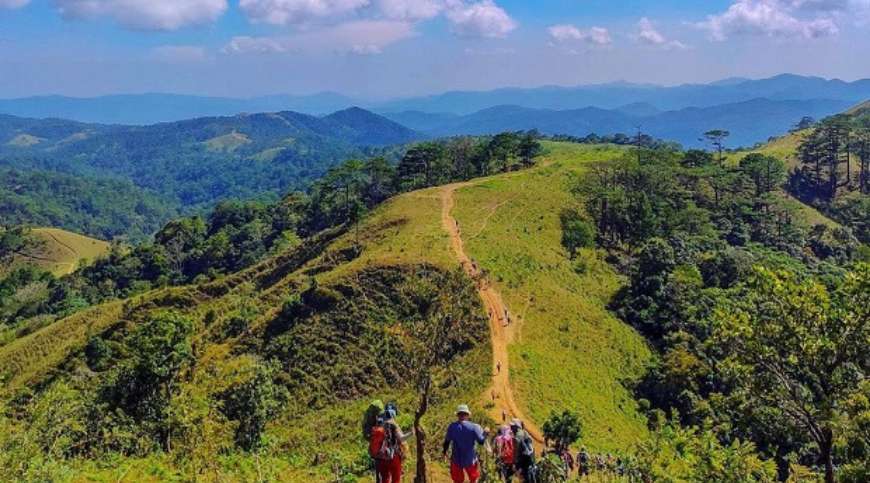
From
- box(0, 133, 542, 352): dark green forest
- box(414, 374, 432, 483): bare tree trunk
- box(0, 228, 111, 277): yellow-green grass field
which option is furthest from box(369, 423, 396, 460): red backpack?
box(0, 228, 111, 277): yellow-green grass field

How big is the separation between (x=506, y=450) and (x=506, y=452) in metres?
0.04

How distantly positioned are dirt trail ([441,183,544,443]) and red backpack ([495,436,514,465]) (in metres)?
11.0

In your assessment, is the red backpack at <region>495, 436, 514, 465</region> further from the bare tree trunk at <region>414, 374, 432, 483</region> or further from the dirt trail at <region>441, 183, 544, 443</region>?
the dirt trail at <region>441, 183, 544, 443</region>

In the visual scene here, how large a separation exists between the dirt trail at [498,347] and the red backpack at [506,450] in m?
11.0

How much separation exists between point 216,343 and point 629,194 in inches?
1944

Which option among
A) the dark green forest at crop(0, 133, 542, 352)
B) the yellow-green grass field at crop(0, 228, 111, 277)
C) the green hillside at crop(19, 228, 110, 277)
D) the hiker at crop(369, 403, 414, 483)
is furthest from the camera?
the green hillside at crop(19, 228, 110, 277)

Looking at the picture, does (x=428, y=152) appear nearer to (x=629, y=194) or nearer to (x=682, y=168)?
(x=629, y=194)

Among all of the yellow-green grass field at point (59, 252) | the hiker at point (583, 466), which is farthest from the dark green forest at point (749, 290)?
the yellow-green grass field at point (59, 252)

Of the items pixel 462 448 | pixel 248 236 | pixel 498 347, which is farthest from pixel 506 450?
pixel 248 236

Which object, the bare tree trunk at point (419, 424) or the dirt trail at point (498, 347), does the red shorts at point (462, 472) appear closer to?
the bare tree trunk at point (419, 424)

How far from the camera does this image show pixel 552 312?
4378 centimetres

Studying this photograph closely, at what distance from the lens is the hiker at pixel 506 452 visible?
1168 cm

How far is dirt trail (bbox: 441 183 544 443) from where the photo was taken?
99.2 feet

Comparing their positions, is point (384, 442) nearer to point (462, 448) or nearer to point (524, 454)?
point (462, 448)
